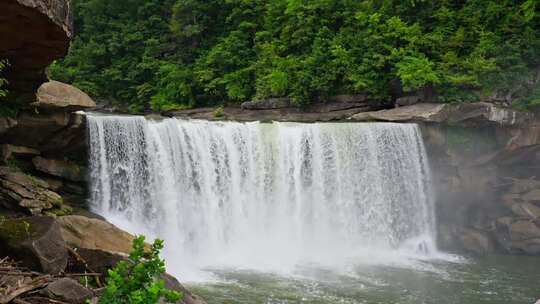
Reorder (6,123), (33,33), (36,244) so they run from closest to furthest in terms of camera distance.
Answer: (33,33)
(36,244)
(6,123)

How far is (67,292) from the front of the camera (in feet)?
17.1

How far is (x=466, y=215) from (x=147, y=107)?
15.2 m

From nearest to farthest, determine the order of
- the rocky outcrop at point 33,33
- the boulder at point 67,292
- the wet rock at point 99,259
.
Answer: the boulder at point 67,292, the rocky outcrop at point 33,33, the wet rock at point 99,259

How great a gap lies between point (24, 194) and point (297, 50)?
595 inches

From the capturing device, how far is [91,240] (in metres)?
8.77

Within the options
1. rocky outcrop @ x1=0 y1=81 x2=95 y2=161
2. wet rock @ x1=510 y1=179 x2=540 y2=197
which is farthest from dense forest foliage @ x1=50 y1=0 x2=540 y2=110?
rocky outcrop @ x1=0 y1=81 x2=95 y2=161

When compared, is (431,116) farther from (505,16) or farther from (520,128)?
(505,16)

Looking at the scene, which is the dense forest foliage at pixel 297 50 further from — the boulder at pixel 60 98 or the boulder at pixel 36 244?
the boulder at pixel 36 244

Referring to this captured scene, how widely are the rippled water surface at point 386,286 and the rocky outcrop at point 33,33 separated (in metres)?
4.86

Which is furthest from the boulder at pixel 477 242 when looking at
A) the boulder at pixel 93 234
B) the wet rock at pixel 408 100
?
the boulder at pixel 93 234

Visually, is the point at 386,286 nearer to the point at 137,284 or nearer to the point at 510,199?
the point at 510,199

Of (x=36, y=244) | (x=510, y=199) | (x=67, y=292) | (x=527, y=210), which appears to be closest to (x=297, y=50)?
(x=510, y=199)

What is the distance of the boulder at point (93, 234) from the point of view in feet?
28.3

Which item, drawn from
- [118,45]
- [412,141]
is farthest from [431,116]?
[118,45]
